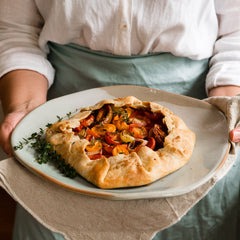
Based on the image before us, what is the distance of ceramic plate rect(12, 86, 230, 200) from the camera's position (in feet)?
3.15

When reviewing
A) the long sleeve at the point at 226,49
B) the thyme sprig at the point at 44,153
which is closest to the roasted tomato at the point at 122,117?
the thyme sprig at the point at 44,153

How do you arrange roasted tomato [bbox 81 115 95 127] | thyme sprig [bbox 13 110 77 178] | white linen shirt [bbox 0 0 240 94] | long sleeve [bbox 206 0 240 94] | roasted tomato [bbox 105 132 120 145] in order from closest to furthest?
thyme sprig [bbox 13 110 77 178], roasted tomato [bbox 105 132 120 145], roasted tomato [bbox 81 115 95 127], white linen shirt [bbox 0 0 240 94], long sleeve [bbox 206 0 240 94]

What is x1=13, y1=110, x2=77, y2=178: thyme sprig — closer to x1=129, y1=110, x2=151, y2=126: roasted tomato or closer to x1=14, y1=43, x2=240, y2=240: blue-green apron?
x1=129, y1=110, x2=151, y2=126: roasted tomato

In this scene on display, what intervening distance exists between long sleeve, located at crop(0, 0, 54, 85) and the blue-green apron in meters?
0.11

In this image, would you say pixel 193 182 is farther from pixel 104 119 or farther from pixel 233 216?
pixel 233 216

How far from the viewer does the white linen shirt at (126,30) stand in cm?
145

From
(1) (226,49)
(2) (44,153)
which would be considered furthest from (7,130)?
(1) (226,49)

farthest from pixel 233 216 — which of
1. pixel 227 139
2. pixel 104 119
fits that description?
pixel 104 119

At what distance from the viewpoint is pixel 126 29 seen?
4.77 feet

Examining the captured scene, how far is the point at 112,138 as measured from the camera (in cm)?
118

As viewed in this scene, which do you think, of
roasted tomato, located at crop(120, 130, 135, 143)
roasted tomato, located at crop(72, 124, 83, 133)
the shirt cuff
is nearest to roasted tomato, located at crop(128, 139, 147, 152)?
roasted tomato, located at crop(120, 130, 135, 143)

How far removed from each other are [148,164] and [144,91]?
485 millimetres

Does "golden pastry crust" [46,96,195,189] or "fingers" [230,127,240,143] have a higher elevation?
"fingers" [230,127,240,143]

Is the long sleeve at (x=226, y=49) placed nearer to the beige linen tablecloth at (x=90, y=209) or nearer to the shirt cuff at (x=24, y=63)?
the beige linen tablecloth at (x=90, y=209)
